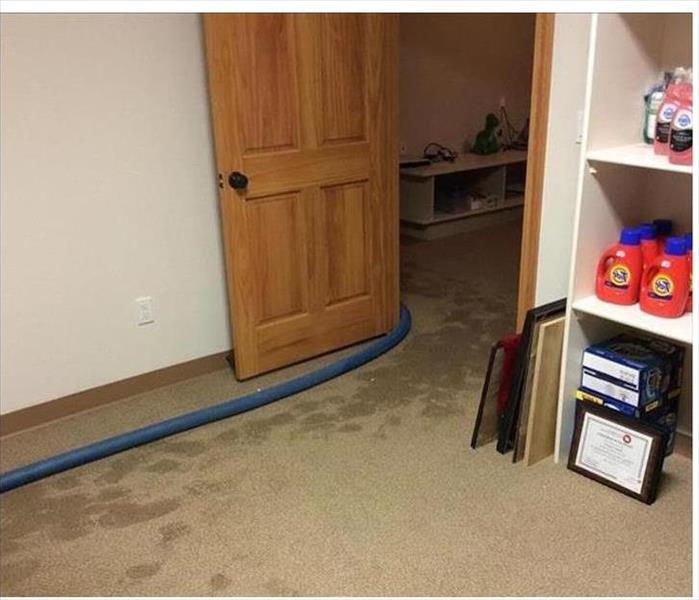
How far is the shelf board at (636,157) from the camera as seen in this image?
6.25ft

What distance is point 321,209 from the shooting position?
3053 millimetres

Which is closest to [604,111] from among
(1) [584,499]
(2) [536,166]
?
(2) [536,166]

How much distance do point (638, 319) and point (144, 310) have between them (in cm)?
183

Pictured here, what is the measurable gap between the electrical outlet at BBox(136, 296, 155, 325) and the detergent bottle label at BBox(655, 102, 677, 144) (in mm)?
1919

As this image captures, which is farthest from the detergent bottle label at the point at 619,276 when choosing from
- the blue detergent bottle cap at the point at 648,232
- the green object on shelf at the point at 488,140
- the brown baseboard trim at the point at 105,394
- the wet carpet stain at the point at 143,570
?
the green object on shelf at the point at 488,140

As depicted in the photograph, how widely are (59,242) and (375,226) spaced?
1337 mm

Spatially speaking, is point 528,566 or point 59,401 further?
point 59,401

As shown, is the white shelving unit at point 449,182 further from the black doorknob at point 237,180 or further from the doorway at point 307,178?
the black doorknob at point 237,180

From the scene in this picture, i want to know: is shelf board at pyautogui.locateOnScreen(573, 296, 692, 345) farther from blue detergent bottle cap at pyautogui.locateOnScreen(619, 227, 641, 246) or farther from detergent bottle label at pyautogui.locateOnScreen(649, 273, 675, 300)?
blue detergent bottle cap at pyautogui.locateOnScreen(619, 227, 641, 246)

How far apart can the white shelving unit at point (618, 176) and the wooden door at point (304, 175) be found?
1.21m

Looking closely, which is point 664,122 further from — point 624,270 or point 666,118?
point 624,270

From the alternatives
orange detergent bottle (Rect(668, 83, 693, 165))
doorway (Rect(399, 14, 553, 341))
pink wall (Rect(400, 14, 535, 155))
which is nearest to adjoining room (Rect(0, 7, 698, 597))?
orange detergent bottle (Rect(668, 83, 693, 165))

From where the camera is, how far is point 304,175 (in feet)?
9.63

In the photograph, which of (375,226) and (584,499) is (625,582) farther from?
(375,226)
